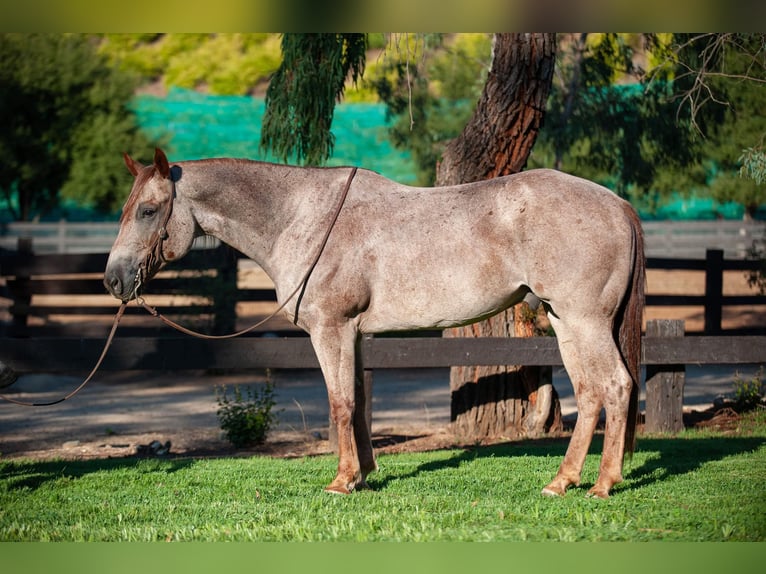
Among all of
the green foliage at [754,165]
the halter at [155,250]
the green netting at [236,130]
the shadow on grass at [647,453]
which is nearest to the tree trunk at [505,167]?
the shadow on grass at [647,453]

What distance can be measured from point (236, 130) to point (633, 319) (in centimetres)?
3478

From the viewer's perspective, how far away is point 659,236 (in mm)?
31672

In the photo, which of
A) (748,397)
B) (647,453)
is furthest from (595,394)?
(748,397)

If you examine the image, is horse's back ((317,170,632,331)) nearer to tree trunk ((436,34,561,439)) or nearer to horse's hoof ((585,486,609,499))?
horse's hoof ((585,486,609,499))

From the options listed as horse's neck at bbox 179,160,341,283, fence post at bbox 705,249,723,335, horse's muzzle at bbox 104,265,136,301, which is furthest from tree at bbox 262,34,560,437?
fence post at bbox 705,249,723,335

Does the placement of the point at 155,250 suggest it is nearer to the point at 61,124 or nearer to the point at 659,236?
the point at 659,236

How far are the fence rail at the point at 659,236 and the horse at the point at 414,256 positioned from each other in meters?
24.8

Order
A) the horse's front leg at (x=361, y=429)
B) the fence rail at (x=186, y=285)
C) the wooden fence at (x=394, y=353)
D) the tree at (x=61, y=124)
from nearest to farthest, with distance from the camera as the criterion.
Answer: the horse's front leg at (x=361, y=429) < the wooden fence at (x=394, y=353) < the fence rail at (x=186, y=285) < the tree at (x=61, y=124)

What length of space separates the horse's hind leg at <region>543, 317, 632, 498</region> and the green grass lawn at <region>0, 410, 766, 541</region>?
143mm

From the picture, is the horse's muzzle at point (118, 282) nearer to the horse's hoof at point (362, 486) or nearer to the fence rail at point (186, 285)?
the horse's hoof at point (362, 486)

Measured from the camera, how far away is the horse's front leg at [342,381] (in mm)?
5359

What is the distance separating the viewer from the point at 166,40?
48.8 metres

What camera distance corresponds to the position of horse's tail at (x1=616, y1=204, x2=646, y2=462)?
5254 mm
